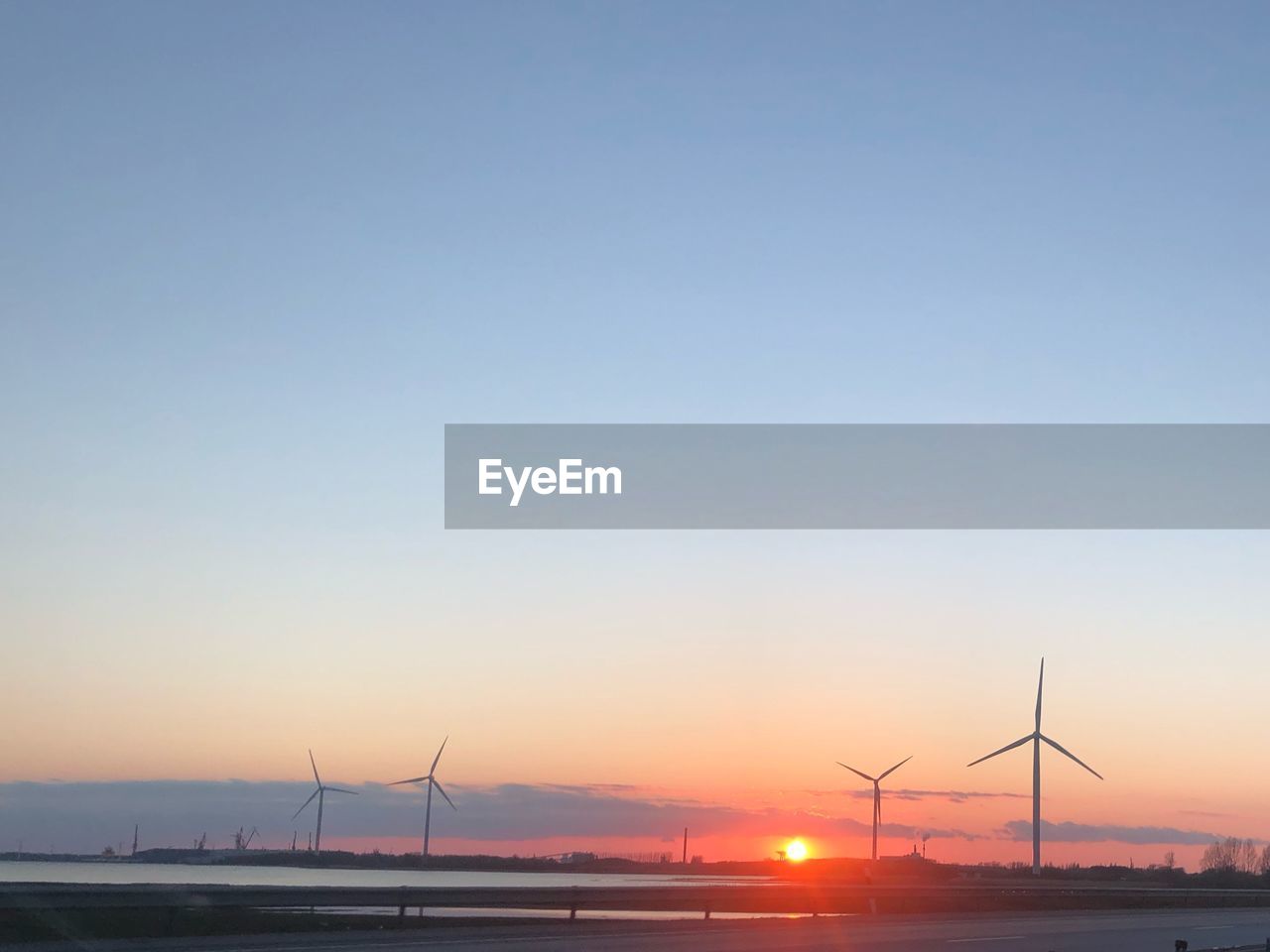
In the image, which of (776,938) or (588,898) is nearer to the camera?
(776,938)

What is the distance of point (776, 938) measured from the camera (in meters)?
37.6

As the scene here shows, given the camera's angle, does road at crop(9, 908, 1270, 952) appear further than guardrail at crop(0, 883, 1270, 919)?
No

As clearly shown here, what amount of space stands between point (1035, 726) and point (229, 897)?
306ft

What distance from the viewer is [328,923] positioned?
3903 centimetres

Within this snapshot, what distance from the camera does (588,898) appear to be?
4506cm

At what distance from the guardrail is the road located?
45.5 inches

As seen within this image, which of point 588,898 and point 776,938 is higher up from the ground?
point 588,898

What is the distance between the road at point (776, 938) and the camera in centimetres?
3182

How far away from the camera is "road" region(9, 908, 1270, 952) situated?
3182 centimetres

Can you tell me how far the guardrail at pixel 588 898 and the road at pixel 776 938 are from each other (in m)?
1.16

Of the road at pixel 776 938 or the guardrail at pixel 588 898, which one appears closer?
the road at pixel 776 938

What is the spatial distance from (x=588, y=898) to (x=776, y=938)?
31.0 feet

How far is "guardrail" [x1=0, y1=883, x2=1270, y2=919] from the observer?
33.4m

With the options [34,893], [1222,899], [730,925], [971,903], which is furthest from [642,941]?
[1222,899]
